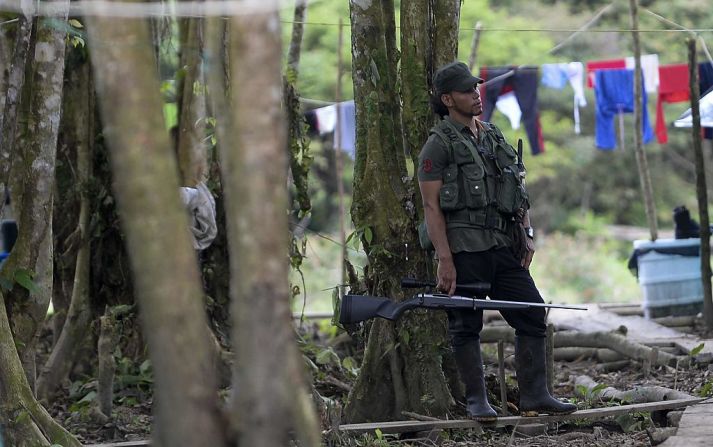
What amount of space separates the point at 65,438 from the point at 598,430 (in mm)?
2881

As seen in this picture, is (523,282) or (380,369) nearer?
(523,282)

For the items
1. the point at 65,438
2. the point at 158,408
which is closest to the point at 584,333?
the point at 65,438

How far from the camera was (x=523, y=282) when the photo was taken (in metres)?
5.84

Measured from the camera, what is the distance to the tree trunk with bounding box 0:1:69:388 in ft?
20.3

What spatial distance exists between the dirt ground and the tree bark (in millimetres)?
2649

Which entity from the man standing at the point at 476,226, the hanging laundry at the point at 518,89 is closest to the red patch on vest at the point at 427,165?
the man standing at the point at 476,226

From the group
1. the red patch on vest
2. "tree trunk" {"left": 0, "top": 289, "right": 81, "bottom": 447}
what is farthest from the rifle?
"tree trunk" {"left": 0, "top": 289, "right": 81, "bottom": 447}

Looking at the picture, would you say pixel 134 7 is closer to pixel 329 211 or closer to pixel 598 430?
pixel 598 430

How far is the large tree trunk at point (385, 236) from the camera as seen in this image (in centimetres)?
643

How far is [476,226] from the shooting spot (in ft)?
18.8

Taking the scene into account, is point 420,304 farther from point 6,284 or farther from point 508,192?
point 6,284

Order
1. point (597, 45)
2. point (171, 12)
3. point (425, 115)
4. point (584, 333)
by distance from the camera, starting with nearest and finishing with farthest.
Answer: point (425, 115), point (171, 12), point (584, 333), point (597, 45)

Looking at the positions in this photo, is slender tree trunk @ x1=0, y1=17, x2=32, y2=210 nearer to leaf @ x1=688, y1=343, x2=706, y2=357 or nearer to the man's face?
the man's face

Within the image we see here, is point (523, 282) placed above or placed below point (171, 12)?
below
